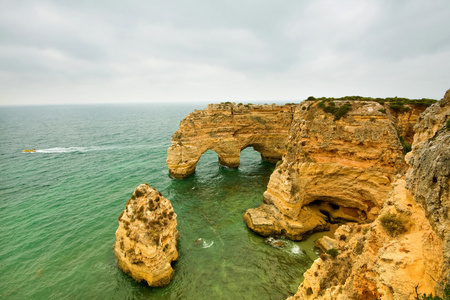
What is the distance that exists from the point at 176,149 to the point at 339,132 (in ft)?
81.0

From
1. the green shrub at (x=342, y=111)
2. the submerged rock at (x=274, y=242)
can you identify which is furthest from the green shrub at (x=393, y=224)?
the green shrub at (x=342, y=111)

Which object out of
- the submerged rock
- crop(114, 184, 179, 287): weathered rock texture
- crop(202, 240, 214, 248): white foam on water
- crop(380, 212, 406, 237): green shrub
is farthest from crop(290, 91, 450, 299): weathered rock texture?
crop(202, 240, 214, 248): white foam on water

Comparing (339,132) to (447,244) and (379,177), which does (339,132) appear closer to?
(379,177)

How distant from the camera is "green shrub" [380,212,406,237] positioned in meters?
7.87

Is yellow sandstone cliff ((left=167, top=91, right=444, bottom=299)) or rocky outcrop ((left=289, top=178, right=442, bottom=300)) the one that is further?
yellow sandstone cliff ((left=167, top=91, right=444, bottom=299))

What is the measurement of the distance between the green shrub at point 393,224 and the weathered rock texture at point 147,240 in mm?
14430

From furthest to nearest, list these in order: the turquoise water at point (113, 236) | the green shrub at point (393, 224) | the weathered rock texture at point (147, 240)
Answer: the turquoise water at point (113, 236) → the weathered rock texture at point (147, 240) → the green shrub at point (393, 224)

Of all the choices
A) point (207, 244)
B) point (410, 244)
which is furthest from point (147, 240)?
point (410, 244)

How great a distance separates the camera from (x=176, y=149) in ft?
114

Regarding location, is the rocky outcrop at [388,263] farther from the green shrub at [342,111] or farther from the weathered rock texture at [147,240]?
the green shrub at [342,111]

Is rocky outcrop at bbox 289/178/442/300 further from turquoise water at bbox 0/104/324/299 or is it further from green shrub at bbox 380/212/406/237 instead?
turquoise water at bbox 0/104/324/299

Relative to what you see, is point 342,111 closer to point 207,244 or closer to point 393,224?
point 393,224

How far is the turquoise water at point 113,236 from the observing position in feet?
51.7

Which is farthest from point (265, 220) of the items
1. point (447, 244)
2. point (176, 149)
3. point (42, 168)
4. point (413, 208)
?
point (42, 168)
